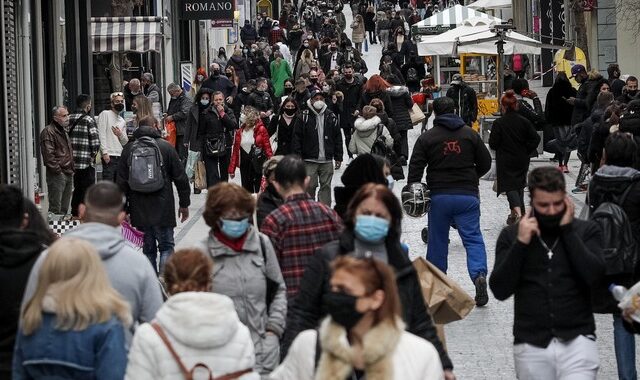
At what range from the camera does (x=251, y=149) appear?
20391mm

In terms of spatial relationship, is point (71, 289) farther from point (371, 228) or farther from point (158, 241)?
point (158, 241)

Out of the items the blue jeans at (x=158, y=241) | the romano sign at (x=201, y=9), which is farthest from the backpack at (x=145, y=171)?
the romano sign at (x=201, y=9)

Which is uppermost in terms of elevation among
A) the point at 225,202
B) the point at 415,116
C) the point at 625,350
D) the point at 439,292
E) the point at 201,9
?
the point at 201,9

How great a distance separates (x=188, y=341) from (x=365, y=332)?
0.90 m

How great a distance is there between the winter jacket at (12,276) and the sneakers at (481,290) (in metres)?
6.44

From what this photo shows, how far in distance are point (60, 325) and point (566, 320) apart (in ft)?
8.16

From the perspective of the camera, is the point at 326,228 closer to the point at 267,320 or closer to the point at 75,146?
the point at 267,320

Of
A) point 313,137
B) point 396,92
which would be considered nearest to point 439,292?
Result: point 313,137

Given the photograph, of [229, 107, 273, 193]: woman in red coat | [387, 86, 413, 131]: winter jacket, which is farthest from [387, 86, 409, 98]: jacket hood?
[229, 107, 273, 193]: woman in red coat

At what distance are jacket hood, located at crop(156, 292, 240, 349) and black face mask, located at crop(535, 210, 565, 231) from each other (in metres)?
1.89

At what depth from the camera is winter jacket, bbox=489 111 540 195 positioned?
55.4 feet

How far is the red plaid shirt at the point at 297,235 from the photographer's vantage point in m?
8.62

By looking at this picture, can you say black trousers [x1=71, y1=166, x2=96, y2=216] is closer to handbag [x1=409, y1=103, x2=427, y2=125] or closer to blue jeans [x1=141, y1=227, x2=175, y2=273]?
blue jeans [x1=141, y1=227, x2=175, y2=273]

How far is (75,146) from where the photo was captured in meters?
20.2
